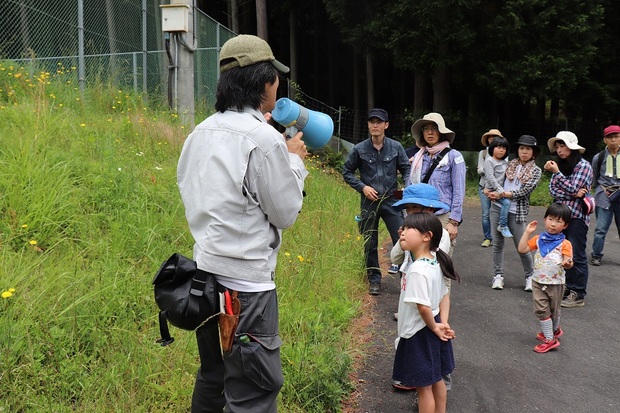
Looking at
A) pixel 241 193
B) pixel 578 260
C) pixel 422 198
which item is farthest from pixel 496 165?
pixel 241 193

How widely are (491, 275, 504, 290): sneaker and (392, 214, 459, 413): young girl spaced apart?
3118 millimetres

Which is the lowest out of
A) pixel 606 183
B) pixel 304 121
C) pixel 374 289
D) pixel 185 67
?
pixel 374 289

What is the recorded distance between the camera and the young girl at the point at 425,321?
3.14 m

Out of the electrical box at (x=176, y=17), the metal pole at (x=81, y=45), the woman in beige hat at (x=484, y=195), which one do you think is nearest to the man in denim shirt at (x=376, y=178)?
the woman in beige hat at (x=484, y=195)

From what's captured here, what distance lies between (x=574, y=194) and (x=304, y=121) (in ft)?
13.8

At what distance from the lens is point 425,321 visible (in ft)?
10.3

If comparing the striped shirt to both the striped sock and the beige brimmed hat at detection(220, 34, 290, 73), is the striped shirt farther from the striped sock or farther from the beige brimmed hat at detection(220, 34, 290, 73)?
the beige brimmed hat at detection(220, 34, 290, 73)

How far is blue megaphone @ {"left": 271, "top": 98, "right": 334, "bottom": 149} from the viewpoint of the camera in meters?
2.53

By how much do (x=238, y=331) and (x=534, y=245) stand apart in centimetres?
347

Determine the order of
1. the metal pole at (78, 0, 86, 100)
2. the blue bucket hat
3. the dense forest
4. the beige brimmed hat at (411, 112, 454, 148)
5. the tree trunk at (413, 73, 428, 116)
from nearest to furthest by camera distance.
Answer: the blue bucket hat, the beige brimmed hat at (411, 112, 454, 148), the metal pole at (78, 0, 86, 100), the dense forest, the tree trunk at (413, 73, 428, 116)

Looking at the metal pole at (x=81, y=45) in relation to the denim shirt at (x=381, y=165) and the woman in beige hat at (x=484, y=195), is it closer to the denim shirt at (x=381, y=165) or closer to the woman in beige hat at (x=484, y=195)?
the denim shirt at (x=381, y=165)

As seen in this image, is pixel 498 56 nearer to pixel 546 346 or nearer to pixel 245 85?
pixel 546 346

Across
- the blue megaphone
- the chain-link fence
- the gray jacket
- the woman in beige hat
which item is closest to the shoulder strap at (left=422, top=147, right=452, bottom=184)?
the blue megaphone

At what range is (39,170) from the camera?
4.57 meters
